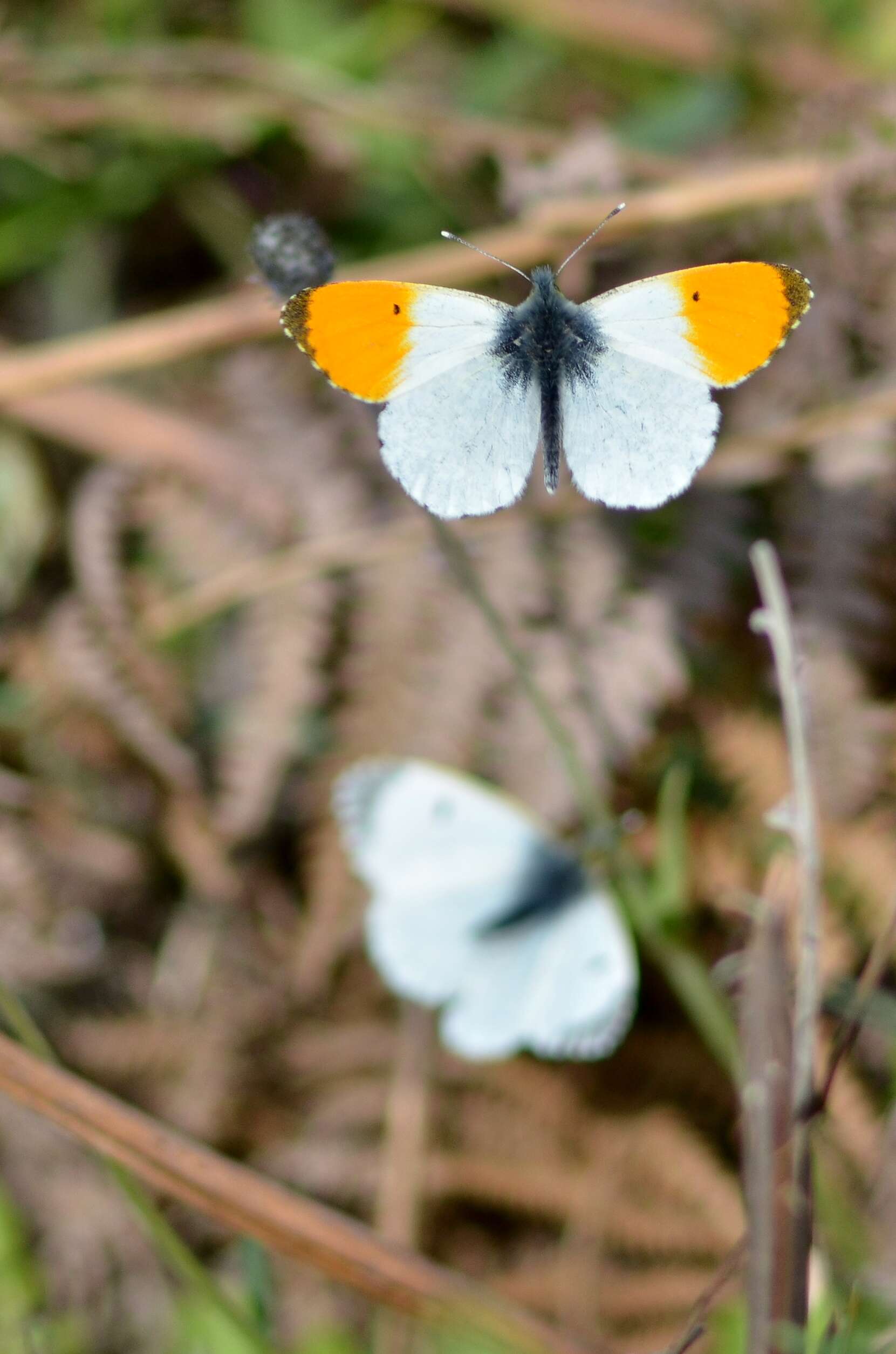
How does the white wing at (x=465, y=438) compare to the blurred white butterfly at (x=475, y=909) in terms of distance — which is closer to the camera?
the white wing at (x=465, y=438)

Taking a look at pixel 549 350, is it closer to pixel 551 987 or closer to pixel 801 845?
pixel 801 845

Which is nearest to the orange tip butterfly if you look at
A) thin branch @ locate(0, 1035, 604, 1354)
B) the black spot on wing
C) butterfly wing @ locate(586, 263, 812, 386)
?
butterfly wing @ locate(586, 263, 812, 386)

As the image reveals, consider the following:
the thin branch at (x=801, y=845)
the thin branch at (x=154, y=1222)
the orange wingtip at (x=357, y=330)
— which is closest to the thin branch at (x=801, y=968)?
the thin branch at (x=801, y=845)

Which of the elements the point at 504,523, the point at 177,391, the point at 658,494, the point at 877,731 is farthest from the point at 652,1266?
the point at 177,391

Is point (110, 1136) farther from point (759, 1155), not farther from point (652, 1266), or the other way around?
point (652, 1266)

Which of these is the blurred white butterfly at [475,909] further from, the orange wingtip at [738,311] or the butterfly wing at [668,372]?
the orange wingtip at [738,311]

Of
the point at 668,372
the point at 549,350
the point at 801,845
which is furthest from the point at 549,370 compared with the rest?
the point at 801,845
